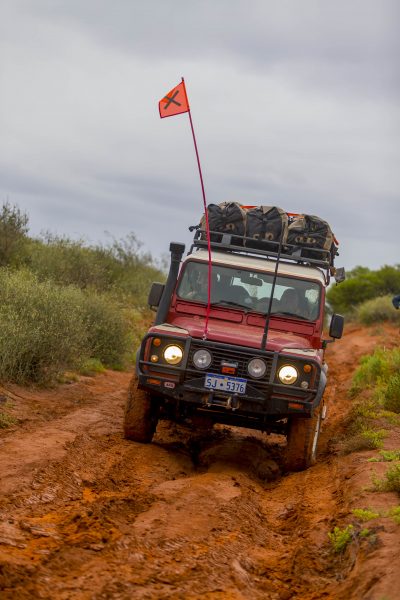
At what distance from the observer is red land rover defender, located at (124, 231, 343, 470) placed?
7934mm

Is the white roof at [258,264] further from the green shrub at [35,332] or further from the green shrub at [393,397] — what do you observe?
the green shrub at [35,332]

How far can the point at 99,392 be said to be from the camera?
42.2 ft

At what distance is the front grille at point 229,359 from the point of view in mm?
7945

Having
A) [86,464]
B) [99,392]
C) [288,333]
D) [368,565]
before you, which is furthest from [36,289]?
[368,565]

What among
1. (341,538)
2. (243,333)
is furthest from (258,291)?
(341,538)

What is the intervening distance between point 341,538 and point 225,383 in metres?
2.56

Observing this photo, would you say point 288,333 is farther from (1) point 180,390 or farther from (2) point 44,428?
(2) point 44,428

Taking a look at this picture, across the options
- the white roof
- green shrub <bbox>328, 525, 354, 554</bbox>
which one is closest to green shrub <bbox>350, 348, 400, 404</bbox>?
the white roof

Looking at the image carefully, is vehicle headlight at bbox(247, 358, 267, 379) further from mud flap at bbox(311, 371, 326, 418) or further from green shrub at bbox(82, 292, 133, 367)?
green shrub at bbox(82, 292, 133, 367)

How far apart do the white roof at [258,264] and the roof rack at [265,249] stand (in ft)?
0.23

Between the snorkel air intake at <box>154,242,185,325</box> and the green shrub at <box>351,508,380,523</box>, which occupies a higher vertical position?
the snorkel air intake at <box>154,242,185,325</box>

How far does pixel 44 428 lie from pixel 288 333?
2727 millimetres

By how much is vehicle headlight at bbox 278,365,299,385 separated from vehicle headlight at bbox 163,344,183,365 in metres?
0.95

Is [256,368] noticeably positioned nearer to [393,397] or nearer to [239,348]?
[239,348]
